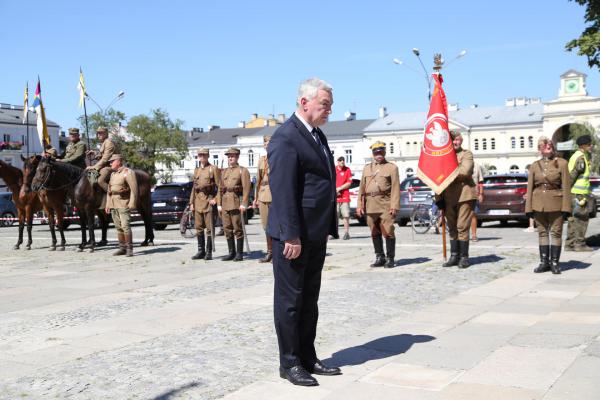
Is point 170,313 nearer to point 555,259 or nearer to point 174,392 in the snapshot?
point 174,392

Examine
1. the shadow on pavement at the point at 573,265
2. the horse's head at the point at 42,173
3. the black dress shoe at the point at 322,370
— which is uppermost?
the horse's head at the point at 42,173

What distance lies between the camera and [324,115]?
5.26 m

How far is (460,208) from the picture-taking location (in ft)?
38.4

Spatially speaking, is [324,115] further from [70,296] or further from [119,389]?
[70,296]

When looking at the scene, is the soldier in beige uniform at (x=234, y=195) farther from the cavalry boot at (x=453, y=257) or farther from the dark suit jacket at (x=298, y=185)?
the dark suit jacket at (x=298, y=185)

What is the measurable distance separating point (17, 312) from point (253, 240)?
10440 millimetres

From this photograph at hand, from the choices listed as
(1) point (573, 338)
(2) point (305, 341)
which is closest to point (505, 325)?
(1) point (573, 338)

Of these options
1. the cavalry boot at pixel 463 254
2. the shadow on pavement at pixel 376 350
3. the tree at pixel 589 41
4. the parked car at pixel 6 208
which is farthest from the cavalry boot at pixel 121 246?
the parked car at pixel 6 208

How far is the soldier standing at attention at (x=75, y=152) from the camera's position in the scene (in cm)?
1695

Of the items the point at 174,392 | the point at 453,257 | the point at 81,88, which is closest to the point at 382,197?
the point at 453,257

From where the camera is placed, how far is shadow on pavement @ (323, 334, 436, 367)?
18.7 ft

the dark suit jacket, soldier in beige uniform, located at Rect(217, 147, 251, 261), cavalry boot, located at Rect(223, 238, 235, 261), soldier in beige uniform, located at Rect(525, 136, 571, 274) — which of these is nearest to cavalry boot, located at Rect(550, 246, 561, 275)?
soldier in beige uniform, located at Rect(525, 136, 571, 274)

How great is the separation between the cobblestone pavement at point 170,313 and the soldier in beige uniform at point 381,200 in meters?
0.42

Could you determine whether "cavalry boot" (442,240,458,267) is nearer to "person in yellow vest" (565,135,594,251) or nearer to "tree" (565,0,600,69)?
"person in yellow vest" (565,135,594,251)
